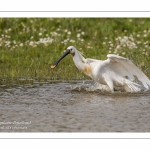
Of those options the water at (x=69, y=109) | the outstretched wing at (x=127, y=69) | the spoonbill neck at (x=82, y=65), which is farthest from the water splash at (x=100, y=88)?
the spoonbill neck at (x=82, y=65)

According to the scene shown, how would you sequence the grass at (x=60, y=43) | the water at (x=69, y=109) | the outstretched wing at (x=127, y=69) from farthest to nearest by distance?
the grass at (x=60, y=43), the outstretched wing at (x=127, y=69), the water at (x=69, y=109)

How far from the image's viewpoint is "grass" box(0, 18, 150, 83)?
36.6 feet

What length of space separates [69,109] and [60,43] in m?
4.61

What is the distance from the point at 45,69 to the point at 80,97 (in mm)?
2241

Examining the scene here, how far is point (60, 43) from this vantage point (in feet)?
42.0

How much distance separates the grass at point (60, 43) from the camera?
11156 mm

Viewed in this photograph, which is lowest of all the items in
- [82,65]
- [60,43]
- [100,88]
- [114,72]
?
[100,88]

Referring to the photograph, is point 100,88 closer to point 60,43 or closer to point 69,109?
point 69,109

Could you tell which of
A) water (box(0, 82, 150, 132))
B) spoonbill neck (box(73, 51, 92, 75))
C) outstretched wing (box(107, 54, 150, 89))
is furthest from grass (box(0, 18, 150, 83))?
outstretched wing (box(107, 54, 150, 89))

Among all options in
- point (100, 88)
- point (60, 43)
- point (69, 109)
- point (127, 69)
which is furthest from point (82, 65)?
point (60, 43)

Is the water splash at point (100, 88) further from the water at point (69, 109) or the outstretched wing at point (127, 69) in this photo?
the outstretched wing at point (127, 69)

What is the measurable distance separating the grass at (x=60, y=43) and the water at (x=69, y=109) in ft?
3.46

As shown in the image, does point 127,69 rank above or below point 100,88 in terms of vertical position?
above
